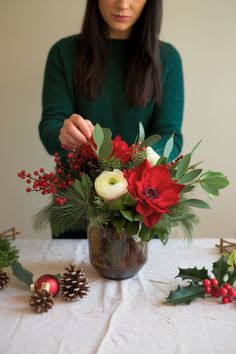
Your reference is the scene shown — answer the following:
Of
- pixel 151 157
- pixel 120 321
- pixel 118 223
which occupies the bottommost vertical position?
pixel 120 321

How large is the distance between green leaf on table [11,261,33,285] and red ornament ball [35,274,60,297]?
0.05m

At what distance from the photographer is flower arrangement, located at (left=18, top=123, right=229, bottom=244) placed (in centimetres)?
66

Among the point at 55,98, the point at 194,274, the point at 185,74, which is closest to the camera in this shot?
the point at 194,274

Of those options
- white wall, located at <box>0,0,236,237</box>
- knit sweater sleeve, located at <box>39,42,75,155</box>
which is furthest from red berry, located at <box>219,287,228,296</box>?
white wall, located at <box>0,0,236,237</box>

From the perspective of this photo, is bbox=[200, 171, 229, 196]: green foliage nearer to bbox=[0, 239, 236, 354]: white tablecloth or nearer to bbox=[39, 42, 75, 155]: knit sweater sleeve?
bbox=[0, 239, 236, 354]: white tablecloth

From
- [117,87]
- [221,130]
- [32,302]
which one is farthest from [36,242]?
[221,130]

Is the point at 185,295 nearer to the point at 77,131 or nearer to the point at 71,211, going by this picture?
the point at 71,211

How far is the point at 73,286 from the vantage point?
2.38ft

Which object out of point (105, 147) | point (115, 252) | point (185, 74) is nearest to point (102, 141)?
point (105, 147)

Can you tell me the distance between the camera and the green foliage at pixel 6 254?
82cm

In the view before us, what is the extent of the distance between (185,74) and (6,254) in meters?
1.03

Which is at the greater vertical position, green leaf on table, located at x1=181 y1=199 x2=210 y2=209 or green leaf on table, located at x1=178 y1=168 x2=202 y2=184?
green leaf on table, located at x1=178 y1=168 x2=202 y2=184

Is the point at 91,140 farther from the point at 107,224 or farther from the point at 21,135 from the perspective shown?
the point at 21,135

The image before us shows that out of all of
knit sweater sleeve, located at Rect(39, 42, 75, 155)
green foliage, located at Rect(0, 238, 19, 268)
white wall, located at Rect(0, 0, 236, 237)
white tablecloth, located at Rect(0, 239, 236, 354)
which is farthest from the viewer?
white wall, located at Rect(0, 0, 236, 237)
